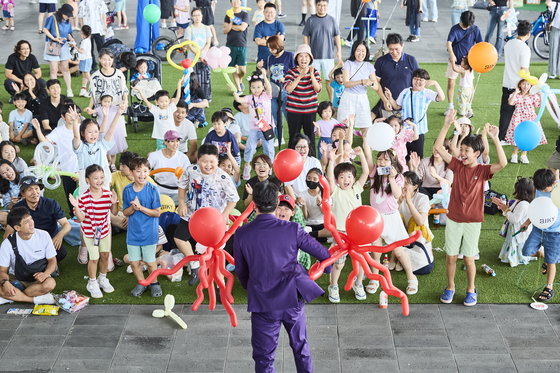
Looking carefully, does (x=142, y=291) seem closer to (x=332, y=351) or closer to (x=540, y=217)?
(x=332, y=351)

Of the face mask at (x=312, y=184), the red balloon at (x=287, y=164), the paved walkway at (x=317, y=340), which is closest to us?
the red balloon at (x=287, y=164)

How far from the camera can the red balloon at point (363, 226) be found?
3277 millimetres

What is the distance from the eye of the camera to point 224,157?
603cm

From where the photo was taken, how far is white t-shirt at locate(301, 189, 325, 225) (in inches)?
241

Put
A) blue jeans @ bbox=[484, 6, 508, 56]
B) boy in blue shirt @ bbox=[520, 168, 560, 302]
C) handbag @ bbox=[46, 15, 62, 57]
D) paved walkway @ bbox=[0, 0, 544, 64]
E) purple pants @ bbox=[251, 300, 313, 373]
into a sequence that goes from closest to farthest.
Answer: purple pants @ bbox=[251, 300, 313, 373], boy in blue shirt @ bbox=[520, 168, 560, 302], handbag @ bbox=[46, 15, 62, 57], blue jeans @ bbox=[484, 6, 508, 56], paved walkway @ bbox=[0, 0, 544, 64]

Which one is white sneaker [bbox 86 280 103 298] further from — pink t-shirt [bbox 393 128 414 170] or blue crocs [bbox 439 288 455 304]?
pink t-shirt [bbox 393 128 414 170]

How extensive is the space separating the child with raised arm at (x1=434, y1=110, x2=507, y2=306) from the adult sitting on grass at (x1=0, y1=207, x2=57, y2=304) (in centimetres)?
355

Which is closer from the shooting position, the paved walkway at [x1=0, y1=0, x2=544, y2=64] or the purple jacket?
the purple jacket

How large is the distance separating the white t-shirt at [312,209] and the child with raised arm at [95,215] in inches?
77.0

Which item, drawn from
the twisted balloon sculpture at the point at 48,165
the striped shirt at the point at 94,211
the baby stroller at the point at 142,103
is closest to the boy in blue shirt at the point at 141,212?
the striped shirt at the point at 94,211

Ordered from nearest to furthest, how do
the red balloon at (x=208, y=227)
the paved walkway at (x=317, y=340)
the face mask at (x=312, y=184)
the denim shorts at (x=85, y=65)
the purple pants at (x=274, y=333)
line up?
the red balloon at (x=208, y=227) → the purple pants at (x=274, y=333) → the paved walkway at (x=317, y=340) → the face mask at (x=312, y=184) → the denim shorts at (x=85, y=65)

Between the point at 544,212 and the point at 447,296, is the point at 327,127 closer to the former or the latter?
the point at 447,296

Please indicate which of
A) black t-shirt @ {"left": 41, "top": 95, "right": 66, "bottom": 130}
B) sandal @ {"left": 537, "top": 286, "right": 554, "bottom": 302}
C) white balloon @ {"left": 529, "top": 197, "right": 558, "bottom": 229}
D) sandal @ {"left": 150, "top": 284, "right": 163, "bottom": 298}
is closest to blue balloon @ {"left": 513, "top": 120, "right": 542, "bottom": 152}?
white balloon @ {"left": 529, "top": 197, "right": 558, "bottom": 229}

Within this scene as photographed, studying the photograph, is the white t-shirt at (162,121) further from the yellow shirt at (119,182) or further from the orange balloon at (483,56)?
the orange balloon at (483,56)
